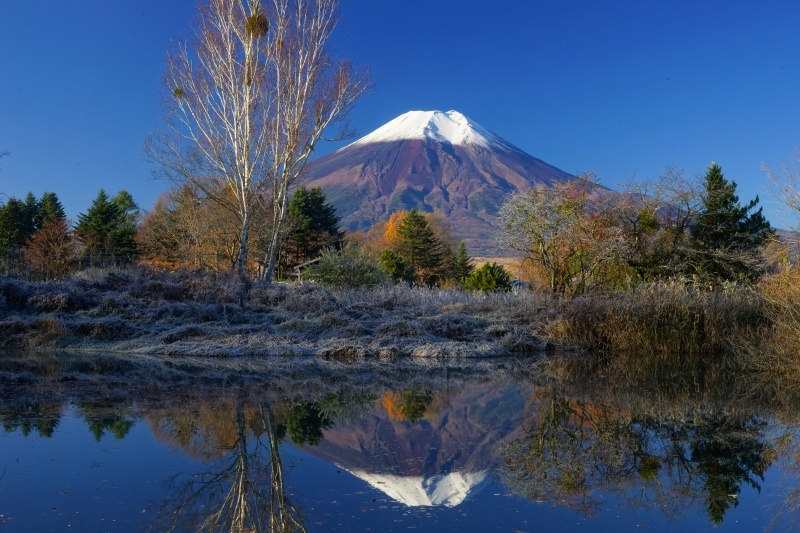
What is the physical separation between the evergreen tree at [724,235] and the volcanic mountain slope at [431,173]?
85.0m

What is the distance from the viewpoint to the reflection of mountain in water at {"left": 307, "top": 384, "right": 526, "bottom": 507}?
4.25 meters

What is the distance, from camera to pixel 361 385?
8.38 metres

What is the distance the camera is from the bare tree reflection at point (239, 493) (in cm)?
347

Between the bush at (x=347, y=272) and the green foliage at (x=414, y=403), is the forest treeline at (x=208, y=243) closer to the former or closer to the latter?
the bush at (x=347, y=272)

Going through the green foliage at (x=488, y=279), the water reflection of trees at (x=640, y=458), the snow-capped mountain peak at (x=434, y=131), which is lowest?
the water reflection of trees at (x=640, y=458)

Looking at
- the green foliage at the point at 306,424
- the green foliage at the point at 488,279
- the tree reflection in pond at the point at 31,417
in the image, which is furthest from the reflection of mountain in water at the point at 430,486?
the green foliage at the point at 488,279

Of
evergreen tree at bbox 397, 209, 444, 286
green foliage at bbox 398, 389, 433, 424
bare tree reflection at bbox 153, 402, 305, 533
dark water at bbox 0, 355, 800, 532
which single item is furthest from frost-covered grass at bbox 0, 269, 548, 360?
evergreen tree at bbox 397, 209, 444, 286

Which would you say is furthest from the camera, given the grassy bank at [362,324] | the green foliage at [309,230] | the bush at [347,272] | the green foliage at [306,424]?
the green foliage at [309,230]

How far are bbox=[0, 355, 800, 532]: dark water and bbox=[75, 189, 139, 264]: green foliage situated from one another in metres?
29.8

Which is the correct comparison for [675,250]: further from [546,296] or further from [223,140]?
[223,140]

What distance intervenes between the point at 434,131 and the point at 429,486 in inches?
7393

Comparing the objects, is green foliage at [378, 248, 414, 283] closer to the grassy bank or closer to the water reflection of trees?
the grassy bank

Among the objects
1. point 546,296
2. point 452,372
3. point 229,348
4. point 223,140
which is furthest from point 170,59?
point 452,372

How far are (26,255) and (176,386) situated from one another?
31.9 meters
